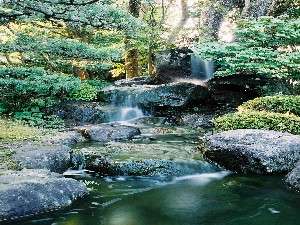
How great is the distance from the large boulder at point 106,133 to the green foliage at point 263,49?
3644mm

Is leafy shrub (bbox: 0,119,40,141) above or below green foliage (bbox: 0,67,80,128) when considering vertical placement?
below

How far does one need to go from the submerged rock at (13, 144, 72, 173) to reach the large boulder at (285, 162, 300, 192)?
4.08 m

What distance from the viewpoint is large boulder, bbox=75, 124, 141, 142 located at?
11.0 meters

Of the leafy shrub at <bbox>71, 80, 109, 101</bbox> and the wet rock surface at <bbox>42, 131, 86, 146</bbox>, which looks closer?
the wet rock surface at <bbox>42, 131, 86, 146</bbox>

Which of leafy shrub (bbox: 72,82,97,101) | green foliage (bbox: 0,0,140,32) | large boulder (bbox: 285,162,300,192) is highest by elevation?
green foliage (bbox: 0,0,140,32)

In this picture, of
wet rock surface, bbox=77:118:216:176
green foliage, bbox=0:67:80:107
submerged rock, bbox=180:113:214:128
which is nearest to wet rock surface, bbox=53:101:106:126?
green foliage, bbox=0:67:80:107

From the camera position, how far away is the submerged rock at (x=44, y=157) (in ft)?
25.0

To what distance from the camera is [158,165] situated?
8.16 m

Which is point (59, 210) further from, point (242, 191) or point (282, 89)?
point (282, 89)

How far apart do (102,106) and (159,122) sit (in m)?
2.22

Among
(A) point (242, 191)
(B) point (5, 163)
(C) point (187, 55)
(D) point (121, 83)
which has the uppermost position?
(C) point (187, 55)

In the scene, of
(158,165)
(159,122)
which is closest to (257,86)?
(159,122)

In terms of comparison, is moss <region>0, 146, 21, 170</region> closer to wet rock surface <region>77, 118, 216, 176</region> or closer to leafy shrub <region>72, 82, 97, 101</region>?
wet rock surface <region>77, 118, 216, 176</region>

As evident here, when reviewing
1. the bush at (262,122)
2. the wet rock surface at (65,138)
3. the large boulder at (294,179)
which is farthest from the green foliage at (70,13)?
the bush at (262,122)
